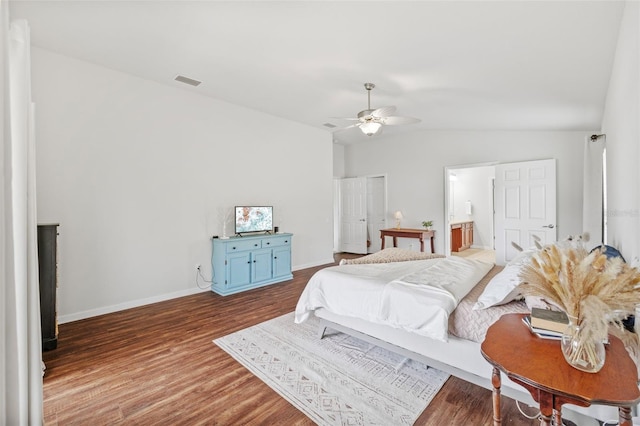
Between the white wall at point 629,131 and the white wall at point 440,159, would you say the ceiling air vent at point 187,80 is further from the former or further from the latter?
the white wall at point 440,159

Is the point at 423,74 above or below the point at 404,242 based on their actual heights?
above

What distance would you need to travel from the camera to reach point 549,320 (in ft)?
4.39

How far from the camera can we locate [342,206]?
26.1 feet

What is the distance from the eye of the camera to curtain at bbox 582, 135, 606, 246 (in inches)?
141

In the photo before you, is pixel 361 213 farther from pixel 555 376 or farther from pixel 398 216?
pixel 555 376

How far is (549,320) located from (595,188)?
3428mm

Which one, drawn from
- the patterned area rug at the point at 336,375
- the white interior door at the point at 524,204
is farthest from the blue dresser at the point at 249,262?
the white interior door at the point at 524,204

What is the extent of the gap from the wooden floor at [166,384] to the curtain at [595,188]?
3090 mm

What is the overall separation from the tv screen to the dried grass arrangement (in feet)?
13.2

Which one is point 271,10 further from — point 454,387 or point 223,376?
point 454,387

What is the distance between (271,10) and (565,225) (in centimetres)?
539

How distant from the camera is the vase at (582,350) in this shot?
3.47ft

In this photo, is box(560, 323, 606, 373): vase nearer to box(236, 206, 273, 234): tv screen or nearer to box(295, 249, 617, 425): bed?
box(295, 249, 617, 425): bed

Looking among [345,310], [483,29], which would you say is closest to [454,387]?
[345,310]
